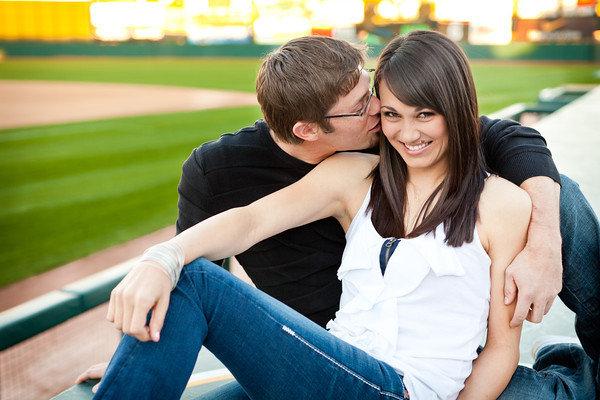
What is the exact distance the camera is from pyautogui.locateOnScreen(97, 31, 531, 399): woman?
1462 millimetres

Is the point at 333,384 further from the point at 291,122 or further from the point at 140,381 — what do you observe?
the point at 291,122

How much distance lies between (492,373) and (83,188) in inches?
301

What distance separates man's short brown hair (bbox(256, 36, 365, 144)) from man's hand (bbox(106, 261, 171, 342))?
0.80 m

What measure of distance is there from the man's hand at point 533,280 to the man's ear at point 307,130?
2.66ft

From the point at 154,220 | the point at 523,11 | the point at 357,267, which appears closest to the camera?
the point at 357,267

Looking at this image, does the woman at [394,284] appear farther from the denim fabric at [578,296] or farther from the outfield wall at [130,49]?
the outfield wall at [130,49]

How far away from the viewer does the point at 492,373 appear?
62.5 inches

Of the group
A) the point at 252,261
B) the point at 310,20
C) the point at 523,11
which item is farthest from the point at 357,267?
the point at 310,20

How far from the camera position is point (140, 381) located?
4.35ft

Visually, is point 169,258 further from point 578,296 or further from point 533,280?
point 578,296

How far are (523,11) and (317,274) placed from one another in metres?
34.9

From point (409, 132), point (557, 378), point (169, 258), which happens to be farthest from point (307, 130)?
point (557, 378)

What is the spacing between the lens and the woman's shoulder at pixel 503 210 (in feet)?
5.29

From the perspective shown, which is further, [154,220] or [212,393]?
[154,220]
